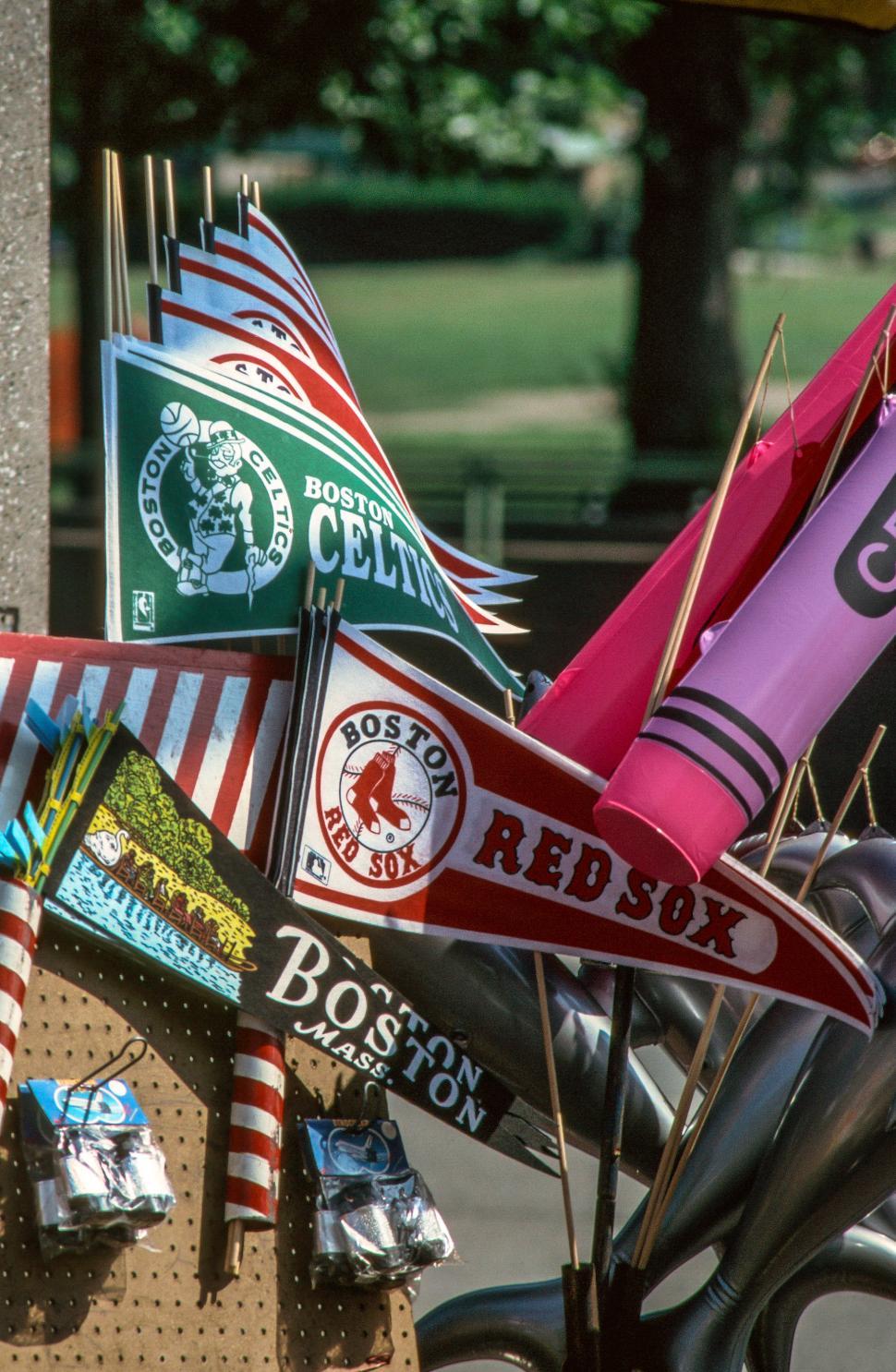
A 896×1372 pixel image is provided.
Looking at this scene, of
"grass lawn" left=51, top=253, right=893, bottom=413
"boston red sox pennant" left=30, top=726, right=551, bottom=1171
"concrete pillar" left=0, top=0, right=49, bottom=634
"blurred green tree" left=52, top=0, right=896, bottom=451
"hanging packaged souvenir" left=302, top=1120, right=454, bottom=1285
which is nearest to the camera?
"boston red sox pennant" left=30, top=726, right=551, bottom=1171

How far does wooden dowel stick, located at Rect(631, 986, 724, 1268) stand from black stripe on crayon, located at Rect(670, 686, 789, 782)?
0.37 metres

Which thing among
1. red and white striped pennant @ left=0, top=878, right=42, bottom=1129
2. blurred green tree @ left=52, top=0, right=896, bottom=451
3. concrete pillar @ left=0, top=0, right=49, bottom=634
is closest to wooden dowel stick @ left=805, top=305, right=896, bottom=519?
red and white striped pennant @ left=0, top=878, right=42, bottom=1129

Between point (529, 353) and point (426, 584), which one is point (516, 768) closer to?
point (426, 584)

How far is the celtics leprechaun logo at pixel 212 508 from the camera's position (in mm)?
2299

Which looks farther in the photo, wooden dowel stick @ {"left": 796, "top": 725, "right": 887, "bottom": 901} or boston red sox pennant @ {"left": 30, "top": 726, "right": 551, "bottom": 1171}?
wooden dowel stick @ {"left": 796, "top": 725, "right": 887, "bottom": 901}

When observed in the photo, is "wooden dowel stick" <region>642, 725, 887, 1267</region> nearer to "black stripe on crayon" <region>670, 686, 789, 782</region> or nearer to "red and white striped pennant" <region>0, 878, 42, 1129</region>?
"black stripe on crayon" <region>670, 686, 789, 782</region>

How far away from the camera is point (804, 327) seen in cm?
2822

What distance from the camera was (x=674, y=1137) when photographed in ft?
7.64

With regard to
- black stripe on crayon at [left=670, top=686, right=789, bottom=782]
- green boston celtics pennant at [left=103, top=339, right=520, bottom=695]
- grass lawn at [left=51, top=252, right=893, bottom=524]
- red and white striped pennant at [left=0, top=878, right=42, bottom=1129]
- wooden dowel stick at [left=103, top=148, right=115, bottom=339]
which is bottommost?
red and white striped pennant at [left=0, top=878, right=42, bottom=1129]

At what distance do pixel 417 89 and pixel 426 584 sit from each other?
831cm

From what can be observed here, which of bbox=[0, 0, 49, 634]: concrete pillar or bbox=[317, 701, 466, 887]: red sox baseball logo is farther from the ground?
bbox=[0, 0, 49, 634]: concrete pillar

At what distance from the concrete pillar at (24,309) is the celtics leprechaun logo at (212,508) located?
614mm

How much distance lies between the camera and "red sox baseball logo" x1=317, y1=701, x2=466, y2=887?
2184 millimetres

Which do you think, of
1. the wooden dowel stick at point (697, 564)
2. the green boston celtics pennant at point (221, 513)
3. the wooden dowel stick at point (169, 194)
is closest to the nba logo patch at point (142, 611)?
the green boston celtics pennant at point (221, 513)
